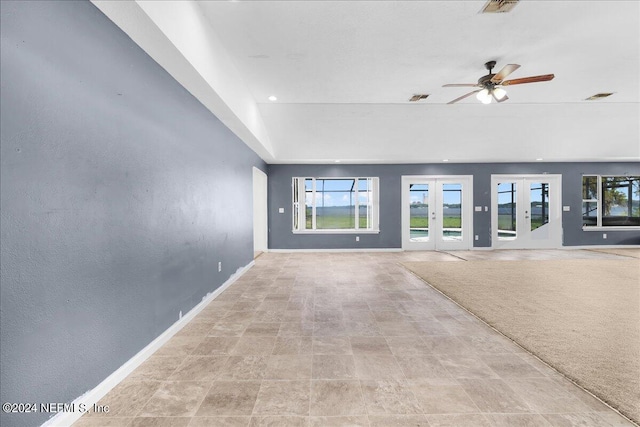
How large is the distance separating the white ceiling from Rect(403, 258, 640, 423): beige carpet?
300 cm

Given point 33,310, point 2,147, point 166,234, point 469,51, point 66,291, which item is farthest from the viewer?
point 469,51

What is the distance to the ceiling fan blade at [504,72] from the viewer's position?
10.00 ft

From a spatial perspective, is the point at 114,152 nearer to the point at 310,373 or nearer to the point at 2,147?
the point at 2,147

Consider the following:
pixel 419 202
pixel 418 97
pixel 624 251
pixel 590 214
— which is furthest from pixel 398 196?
pixel 624 251

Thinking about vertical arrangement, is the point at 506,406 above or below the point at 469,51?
below

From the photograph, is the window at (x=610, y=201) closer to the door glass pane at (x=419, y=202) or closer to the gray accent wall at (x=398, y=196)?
the gray accent wall at (x=398, y=196)

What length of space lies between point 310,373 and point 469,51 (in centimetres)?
377

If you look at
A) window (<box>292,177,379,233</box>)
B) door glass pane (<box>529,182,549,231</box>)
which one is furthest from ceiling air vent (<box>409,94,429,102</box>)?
door glass pane (<box>529,182,549,231</box>)

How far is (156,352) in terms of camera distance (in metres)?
2.27

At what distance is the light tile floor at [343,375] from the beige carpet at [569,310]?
7.8 inches

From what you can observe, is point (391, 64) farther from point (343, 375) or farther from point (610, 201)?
point (610, 201)

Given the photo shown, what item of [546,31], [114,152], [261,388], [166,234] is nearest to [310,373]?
[261,388]

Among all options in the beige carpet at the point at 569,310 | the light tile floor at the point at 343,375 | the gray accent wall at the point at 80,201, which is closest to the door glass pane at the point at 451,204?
the beige carpet at the point at 569,310

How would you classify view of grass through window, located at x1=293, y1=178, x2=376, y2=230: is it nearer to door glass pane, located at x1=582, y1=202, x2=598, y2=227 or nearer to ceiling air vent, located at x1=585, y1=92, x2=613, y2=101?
ceiling air vent, located at x1=585, y1=92, x2=613, y2=101
